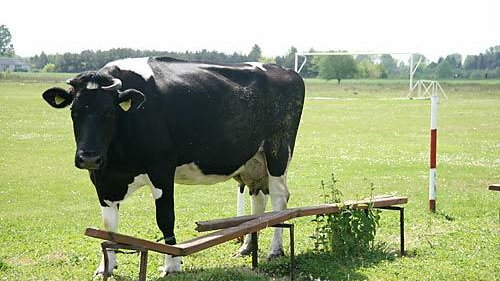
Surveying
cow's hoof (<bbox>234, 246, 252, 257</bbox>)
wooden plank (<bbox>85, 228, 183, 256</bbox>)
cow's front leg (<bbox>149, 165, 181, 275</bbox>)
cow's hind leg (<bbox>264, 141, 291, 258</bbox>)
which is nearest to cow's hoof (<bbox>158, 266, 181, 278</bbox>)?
cow's front leg (<bbox>149, 165, 181, 275</bbox>)

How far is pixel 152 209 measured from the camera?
1444cm

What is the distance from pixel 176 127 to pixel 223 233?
4.50 feet

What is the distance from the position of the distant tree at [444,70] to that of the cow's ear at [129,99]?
94879mm

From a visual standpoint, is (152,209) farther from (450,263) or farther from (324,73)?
(324,73)

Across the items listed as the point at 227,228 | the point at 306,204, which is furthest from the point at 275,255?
the point at 306,204

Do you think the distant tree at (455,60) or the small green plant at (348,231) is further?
the distant tree at (455,60)

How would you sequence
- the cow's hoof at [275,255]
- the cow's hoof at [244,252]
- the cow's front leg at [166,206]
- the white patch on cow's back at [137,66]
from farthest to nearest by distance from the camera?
1. the cow's hoof at [244,252]
2. the cow's hoof at [275,255]
3. the white patch on cow's back at [137,66]
4. the cow's front leg at [166,206]

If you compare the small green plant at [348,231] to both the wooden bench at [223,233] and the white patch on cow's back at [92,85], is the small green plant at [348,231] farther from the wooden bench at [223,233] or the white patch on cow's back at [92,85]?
the white patch on cow's back at [92,85]

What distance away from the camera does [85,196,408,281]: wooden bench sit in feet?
24.0

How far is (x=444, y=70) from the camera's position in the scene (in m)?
102

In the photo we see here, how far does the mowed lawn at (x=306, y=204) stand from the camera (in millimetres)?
9234

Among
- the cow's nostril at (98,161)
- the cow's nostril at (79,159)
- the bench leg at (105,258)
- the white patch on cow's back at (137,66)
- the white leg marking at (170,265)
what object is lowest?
the white leg marking at (170,265)

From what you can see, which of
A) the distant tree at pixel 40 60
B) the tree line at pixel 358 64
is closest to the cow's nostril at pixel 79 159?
the tree line at pixel 358 64

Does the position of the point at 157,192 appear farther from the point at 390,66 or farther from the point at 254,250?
the point at 390,66
